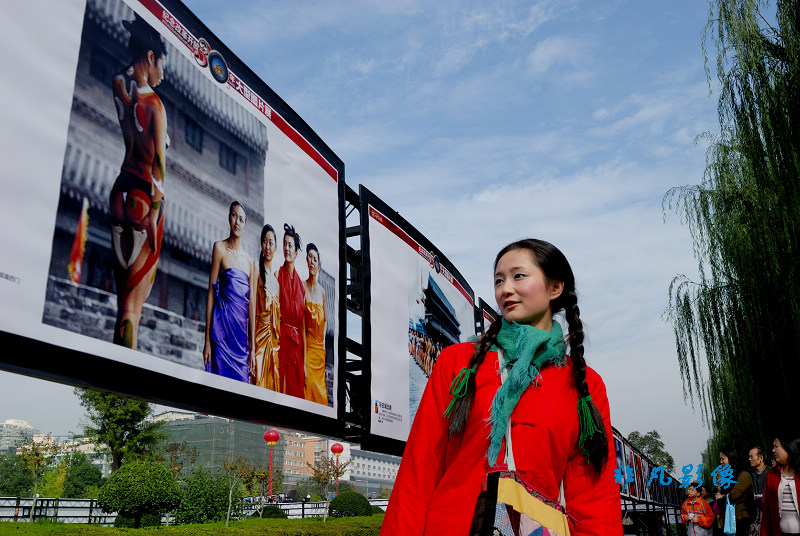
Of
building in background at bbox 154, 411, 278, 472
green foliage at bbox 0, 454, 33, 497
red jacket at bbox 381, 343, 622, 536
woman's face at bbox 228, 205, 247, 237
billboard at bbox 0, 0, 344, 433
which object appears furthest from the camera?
building in background at bbox 154, 411, 278, 472

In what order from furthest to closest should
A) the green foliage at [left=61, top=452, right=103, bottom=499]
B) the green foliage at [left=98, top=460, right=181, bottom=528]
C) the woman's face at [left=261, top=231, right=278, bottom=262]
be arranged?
the green foliage at [left=61, top=452, right=103, bottom=499]
the green foliage at [left=98, top=460, right=181, bottom=528]
the woman's face at [left=261, top=231, right=278, bottom=262]

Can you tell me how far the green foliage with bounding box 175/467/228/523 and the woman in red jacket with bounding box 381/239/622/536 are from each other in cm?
1423

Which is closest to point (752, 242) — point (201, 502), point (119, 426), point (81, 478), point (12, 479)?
point (201, 502)

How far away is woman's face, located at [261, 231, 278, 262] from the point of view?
15.1 ft

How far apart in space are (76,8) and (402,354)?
421cm

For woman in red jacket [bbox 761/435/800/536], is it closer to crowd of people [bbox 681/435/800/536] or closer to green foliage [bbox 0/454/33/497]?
crowd of people [bbox 681/435/800/536]

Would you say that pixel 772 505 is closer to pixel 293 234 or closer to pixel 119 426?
pixel 293 234

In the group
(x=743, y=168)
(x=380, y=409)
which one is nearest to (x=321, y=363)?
(x=380, y=409)

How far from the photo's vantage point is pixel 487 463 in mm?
1742

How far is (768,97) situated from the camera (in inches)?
329

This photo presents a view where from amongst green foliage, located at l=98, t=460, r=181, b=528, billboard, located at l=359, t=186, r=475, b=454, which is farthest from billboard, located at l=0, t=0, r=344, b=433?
→ green foliage, located at l=98, t=460, r=181, b=528

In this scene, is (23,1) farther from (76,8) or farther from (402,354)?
(402,354)

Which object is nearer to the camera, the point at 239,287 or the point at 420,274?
the point at 239,287

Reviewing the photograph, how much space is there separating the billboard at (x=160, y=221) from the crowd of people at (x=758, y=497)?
3632 millimetres
